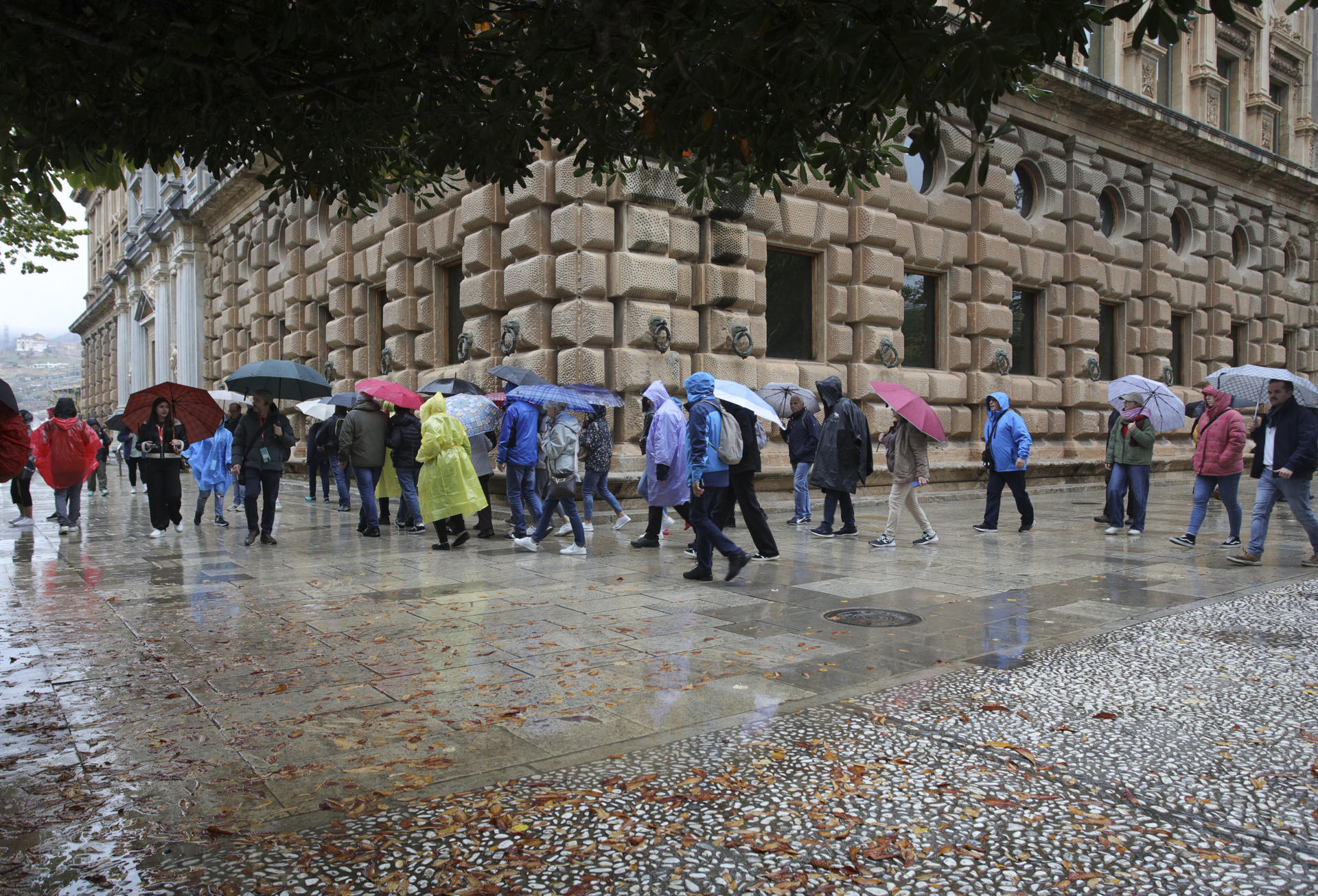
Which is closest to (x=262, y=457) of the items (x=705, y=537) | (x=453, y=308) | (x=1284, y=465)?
(x=705, y=537)

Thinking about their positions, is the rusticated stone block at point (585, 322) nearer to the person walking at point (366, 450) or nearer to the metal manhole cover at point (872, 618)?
the person walking at point (366, 450)

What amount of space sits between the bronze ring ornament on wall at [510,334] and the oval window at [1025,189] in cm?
1146

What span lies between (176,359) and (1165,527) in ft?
105

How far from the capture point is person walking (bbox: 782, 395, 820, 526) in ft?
43.9

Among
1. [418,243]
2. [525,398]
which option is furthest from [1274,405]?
[418,243]

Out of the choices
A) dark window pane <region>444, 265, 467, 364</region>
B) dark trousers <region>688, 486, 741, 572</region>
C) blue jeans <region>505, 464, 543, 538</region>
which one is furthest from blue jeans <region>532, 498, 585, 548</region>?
dark window pane <region>444, 265, 467, 364</region>

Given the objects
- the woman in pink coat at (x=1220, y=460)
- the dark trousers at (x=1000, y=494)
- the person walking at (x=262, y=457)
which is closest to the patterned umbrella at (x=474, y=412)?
the person walking at (x=262, y=457)

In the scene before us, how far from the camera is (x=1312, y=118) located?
28438 millimetres

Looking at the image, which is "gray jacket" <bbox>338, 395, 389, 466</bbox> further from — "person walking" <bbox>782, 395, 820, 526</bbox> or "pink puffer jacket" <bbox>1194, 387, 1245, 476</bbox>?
"pink puffer jacket" <bbox>1194, 387, 1245, 476</bbox>

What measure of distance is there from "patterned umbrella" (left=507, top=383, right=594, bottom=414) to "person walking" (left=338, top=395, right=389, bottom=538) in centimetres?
219

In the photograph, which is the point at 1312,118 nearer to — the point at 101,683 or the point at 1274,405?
the point at 1274,405

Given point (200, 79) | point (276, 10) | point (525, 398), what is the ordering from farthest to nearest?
1. point (525, 398)
2. point (200, 79)
3. point (276, 10)

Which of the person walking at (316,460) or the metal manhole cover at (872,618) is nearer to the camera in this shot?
the metal manhole cover at (872,618)

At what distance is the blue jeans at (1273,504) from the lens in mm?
9180
